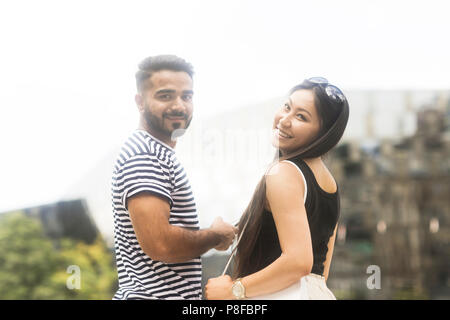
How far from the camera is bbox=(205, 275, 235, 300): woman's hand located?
215 cm

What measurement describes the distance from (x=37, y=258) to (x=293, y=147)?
2109 millimetres

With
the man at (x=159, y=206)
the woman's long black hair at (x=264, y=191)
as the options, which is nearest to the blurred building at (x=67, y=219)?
the man at (x=159, y=206)

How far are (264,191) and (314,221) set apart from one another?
22 centimetres

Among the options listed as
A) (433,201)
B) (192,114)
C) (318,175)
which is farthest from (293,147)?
(433,201)

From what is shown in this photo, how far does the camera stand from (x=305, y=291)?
80.4 inches

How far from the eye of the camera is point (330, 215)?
2162mm

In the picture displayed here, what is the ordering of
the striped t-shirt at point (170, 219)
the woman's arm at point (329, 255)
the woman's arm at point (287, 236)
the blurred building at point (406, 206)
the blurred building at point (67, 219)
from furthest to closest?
the blurred building at point (406, 206), the blurred building at point (67, 219), the woman's arm at point (329, 255), the striped t-shirt at point (170, 219), the woman's arm at point (287, 236)

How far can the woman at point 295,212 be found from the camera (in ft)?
6.63

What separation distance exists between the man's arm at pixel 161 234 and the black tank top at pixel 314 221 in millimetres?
257

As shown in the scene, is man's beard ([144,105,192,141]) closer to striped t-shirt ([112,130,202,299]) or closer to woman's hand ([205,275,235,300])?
striped t-shirt ([112,130,202,299])

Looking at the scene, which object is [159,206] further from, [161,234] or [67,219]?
[67,219]

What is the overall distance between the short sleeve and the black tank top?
40 cm

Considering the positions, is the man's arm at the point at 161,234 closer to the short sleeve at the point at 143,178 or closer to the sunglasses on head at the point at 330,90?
the short sleeve at the point at 143,178
